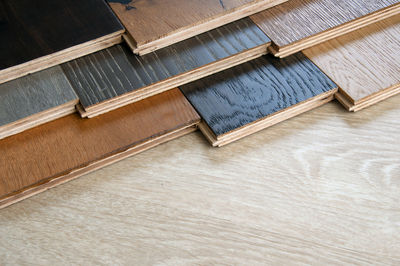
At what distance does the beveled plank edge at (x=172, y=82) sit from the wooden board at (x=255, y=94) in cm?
1

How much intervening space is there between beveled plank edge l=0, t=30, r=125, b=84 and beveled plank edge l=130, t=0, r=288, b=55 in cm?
4

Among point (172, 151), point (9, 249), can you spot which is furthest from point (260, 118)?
point (9, 249)

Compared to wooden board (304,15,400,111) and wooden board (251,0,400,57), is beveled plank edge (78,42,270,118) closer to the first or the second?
wooden board (251,0,400,57)

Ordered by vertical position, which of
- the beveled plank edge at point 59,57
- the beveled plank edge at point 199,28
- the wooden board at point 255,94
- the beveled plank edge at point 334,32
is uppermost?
the beveled plank edge at point 59,57

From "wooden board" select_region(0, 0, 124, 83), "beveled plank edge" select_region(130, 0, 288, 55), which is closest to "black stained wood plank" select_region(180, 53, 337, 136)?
"beveled plank edge" select_region(130, 0, 288, 55)

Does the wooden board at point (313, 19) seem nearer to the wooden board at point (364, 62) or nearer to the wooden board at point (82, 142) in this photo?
the wooden board at point (364, 62)

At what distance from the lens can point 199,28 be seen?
1.33 meters

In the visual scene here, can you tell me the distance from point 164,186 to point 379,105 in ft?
1.91

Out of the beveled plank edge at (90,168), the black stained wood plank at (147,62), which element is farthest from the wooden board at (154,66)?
the beveled plank edge at (90,168)

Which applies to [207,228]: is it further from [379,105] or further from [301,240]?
[379,105]

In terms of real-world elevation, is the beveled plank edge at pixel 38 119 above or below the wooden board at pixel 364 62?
above

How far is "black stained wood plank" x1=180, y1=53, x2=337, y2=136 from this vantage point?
122 cm

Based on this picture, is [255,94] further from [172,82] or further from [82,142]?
[82,142]

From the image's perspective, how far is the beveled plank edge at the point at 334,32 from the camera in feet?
4.37
